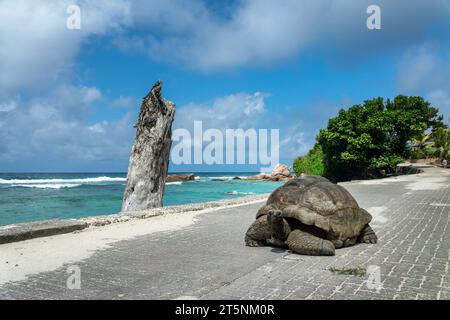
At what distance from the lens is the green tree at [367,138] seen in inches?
1271

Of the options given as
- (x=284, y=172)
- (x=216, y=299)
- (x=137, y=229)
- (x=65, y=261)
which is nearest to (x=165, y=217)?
(x=137, y=229)

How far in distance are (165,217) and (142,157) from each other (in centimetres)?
278

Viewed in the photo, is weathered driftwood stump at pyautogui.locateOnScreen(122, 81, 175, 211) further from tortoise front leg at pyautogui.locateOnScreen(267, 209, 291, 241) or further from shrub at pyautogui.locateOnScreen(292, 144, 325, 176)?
shrub at pyautogui.locateOnScreen(292, 144, 325, 176)

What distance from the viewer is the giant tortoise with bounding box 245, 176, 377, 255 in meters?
6.17

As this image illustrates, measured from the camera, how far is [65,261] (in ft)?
19.2

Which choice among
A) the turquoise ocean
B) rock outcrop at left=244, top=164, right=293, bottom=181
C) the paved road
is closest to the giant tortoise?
the paved road

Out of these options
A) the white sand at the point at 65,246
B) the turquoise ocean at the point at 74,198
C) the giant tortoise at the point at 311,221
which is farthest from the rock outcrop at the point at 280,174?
the giant tortoise at the point at 311,221

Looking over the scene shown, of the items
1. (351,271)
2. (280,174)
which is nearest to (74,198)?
(351,271)

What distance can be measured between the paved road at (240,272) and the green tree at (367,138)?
2550 centimetres

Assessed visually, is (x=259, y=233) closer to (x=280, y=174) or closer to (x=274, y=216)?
(x=274, y=216)

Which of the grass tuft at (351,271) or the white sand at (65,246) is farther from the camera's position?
the white sand at (65,246)

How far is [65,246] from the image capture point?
22.9 feet

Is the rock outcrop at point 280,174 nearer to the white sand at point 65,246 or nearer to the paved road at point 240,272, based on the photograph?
the white sand at point 65,246
